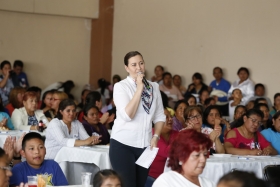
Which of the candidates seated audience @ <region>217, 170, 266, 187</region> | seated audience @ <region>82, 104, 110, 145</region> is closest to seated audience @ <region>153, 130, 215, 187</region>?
seated audience @ <region>217, 170, 266, 187</region>

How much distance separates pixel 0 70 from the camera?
12.6 meters

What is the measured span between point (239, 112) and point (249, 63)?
9.90 feet

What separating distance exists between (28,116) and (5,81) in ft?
14.4

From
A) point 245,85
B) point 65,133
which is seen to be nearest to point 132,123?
point 65,133

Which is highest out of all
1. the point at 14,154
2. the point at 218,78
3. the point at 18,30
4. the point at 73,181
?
the point at 18,30

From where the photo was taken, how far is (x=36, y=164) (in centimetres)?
440

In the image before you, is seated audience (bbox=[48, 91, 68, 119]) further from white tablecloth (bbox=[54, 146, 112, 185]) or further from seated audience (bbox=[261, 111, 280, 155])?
seated audience (bbox=[261, 111, 280, 155])

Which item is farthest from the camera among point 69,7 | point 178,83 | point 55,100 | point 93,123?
point 69,7

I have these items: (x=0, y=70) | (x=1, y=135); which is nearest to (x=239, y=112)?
(x=1, y=135)

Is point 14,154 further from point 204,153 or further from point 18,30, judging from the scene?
point 18,30

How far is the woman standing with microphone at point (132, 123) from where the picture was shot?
4.39 metres

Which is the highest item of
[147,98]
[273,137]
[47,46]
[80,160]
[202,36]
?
[202,36]

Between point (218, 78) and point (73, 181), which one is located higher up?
point (218, 78)

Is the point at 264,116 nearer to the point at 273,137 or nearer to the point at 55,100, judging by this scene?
the point at 273,137
